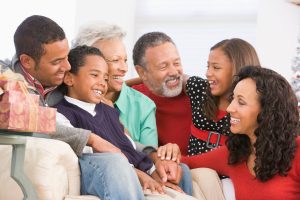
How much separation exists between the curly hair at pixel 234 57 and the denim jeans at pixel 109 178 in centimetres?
82

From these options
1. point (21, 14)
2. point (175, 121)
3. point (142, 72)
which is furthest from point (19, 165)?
point (21, 14)

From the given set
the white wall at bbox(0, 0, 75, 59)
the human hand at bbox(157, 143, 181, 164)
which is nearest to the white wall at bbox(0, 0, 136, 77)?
the white wall at bbox(0, 0, 75, 59)

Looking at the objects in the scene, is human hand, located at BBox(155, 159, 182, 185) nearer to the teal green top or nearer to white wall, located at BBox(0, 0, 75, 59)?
the teal green top

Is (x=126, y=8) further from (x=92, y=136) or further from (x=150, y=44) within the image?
(x=92, y=136)

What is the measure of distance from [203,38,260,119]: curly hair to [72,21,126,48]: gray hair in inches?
18.6

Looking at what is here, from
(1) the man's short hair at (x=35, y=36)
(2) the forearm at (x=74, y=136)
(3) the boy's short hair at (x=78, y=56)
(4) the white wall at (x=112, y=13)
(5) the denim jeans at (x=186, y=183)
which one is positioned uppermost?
(4) the white wall at (x=112, y=13)

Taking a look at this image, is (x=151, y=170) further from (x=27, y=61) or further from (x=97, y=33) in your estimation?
(x=97, y=33)

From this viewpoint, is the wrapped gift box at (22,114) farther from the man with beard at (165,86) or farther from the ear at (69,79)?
the man with beard at (165,86)

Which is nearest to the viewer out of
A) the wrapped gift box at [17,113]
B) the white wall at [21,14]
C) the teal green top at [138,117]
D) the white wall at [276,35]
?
the wrapped gift box at [17,113]

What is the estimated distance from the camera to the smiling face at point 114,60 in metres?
2.70

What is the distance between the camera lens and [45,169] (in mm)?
1866

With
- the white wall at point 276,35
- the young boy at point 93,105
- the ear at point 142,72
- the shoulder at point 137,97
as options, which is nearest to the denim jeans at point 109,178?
the young boy at point 93,105

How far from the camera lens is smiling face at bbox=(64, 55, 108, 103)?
2342 mm

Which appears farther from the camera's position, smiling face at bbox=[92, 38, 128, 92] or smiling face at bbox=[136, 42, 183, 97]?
smiling face at bbox=[136, 42, 183, 97]
